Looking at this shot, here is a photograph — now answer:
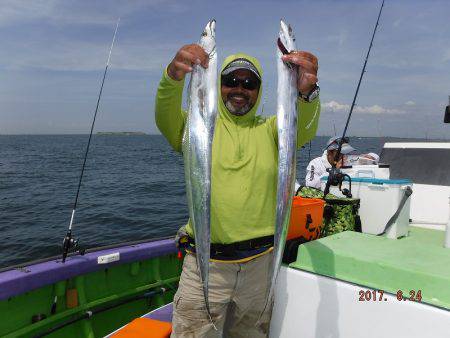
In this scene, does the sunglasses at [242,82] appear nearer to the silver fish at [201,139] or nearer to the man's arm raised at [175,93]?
the man's arm raised at [175,93]

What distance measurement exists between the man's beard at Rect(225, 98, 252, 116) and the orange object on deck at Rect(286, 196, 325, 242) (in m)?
1.20

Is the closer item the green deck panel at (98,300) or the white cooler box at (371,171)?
the green deck panel at (98,300)

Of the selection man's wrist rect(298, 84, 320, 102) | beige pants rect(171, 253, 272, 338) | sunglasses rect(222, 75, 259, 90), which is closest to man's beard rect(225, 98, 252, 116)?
sunglasses rect(222, 75, 259, 90)

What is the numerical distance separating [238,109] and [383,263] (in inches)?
61.4

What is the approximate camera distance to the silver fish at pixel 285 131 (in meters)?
1.97

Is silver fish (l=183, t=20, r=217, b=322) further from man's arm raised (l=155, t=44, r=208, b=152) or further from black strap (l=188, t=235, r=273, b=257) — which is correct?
black strap (l=188, t=235, r=273, b=257)

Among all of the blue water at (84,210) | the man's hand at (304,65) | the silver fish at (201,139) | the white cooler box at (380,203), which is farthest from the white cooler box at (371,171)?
the blue water at (84,210)

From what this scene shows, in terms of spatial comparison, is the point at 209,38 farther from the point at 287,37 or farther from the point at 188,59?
the point at 287,37

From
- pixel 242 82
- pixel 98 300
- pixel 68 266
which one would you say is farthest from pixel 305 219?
pixel 98 300

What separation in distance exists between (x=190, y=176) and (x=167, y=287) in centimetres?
445

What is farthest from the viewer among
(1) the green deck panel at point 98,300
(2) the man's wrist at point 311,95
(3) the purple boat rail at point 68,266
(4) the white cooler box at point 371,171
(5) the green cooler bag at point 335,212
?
(4) the white cooler box at point 371,171

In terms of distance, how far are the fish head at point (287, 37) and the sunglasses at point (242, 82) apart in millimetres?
683

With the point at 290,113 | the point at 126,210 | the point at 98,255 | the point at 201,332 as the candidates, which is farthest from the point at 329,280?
the point at 126,210

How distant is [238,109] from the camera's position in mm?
2838
